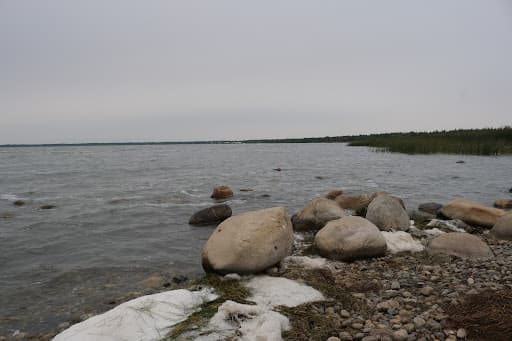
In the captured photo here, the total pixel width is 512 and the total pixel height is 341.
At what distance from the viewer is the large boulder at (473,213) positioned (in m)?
9.84

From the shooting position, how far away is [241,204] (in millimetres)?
15070

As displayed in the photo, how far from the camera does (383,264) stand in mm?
6727

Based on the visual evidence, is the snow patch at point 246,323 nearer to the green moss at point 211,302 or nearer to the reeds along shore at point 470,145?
the green moss at point 211,302

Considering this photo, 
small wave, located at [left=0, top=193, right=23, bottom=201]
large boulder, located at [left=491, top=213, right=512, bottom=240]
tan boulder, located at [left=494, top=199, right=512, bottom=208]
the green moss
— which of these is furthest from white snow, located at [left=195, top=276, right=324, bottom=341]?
small wave, located at [left=0, top=193, right=23, bottom=201]

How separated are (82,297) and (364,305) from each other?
15.1 feet

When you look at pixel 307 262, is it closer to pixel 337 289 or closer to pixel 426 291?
pixel 337 289

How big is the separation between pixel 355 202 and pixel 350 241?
5860 millimetres

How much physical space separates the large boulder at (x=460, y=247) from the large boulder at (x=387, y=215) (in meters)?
1.88

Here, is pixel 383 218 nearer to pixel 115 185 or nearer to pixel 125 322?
pixel 125 322

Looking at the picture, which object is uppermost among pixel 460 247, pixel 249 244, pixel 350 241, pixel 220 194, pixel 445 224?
pixel 249 244

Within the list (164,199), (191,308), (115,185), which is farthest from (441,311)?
(115,185)

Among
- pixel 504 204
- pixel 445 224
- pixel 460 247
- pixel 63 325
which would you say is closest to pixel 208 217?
pixel 63 325

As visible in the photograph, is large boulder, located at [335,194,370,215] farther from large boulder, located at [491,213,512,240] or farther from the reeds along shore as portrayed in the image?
the reeds along shore

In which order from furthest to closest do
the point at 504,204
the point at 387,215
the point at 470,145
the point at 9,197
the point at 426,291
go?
the point at 470,145 < the point at 9,197 < the point at 504,204 < the point at 387,215 < the point at 426,291
